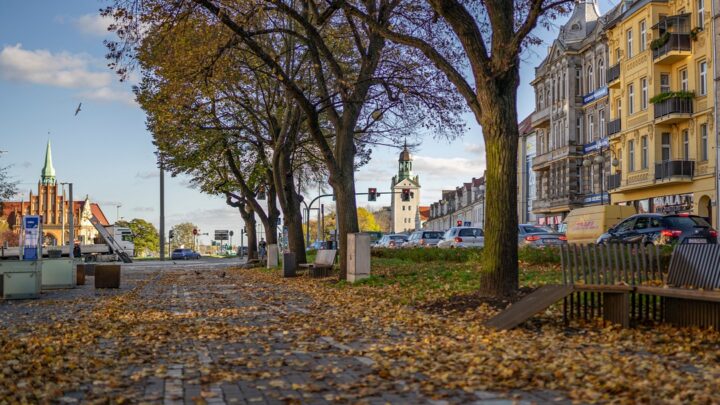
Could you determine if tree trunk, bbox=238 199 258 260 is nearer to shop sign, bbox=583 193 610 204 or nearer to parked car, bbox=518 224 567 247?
parked car, bbox=518 224 567 247

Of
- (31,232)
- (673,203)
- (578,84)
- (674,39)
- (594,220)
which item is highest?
(578,84)

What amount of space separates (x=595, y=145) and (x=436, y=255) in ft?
95.3

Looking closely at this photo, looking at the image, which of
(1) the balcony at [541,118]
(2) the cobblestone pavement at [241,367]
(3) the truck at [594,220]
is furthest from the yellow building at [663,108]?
(2) the cobblestone pavement at [241,367]

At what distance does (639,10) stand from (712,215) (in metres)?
13.0

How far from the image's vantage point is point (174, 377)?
24.8 feet

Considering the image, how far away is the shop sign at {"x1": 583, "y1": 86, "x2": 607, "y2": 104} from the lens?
179 feet

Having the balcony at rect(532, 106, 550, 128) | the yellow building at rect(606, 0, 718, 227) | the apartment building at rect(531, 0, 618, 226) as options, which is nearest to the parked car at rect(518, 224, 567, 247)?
the yellow building at rect(606, 0, 718, 227)

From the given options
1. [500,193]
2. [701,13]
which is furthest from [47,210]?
[500,193]

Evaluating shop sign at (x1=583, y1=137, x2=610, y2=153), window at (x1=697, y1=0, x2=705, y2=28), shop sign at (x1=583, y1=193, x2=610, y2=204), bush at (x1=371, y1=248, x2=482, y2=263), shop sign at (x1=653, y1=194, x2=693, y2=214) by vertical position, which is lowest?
bush at (x1=371, y1=248, x2=482, y2=263)

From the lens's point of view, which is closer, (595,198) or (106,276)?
(106,276)

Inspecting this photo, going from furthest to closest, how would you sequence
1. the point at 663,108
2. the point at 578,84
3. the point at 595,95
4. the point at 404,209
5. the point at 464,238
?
the point at 404,209 < the point at 578,84 < the point at 595,95 < the point at 663,108 < the point at 464,238

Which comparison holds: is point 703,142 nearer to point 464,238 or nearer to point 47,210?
point 464,238

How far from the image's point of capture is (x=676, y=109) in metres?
41.8

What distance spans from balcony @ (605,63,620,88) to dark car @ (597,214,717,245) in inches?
950
